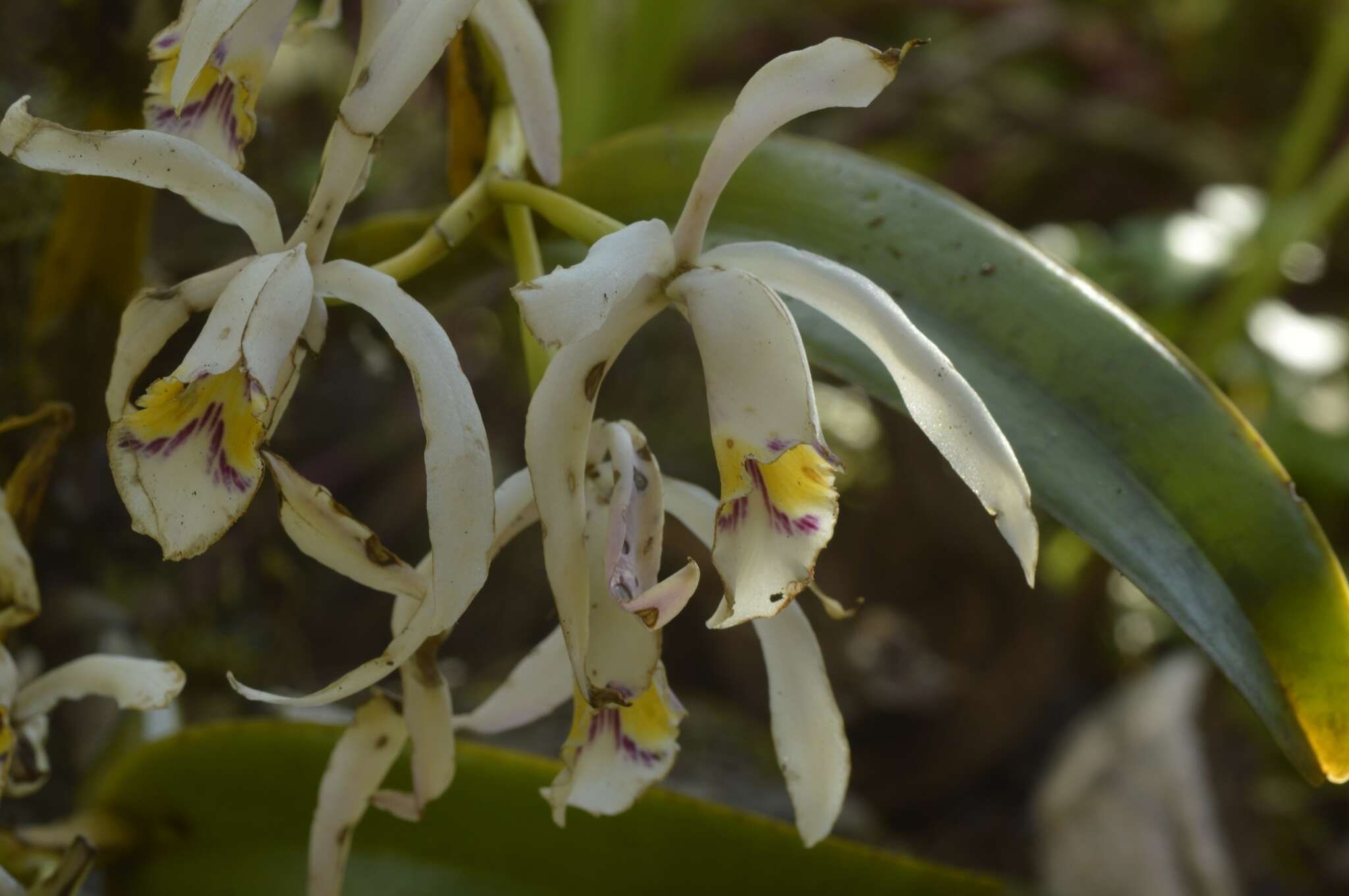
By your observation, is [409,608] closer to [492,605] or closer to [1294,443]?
[492,605]

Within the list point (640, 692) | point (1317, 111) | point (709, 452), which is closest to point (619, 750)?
point (640, 692)

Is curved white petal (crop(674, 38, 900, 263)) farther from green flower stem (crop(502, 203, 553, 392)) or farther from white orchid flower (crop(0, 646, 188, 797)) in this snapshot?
white orchid flower (crop(0, 646, 188, 797))

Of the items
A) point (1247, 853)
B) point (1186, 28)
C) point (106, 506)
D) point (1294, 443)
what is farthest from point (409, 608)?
point (1186, 28)

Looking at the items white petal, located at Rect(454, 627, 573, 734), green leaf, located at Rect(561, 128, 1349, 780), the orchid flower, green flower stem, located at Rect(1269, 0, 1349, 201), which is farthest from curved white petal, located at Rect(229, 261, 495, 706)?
green flower stem, located at Rect(1269, 0, 1349, 201)

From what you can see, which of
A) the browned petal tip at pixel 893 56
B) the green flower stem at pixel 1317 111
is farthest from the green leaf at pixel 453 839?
the green flower stem at pixel 1317 111

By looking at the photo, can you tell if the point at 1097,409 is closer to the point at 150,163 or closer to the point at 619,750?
the point at 619,750

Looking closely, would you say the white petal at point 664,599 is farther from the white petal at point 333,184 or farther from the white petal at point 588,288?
the white petal at point 333,184
